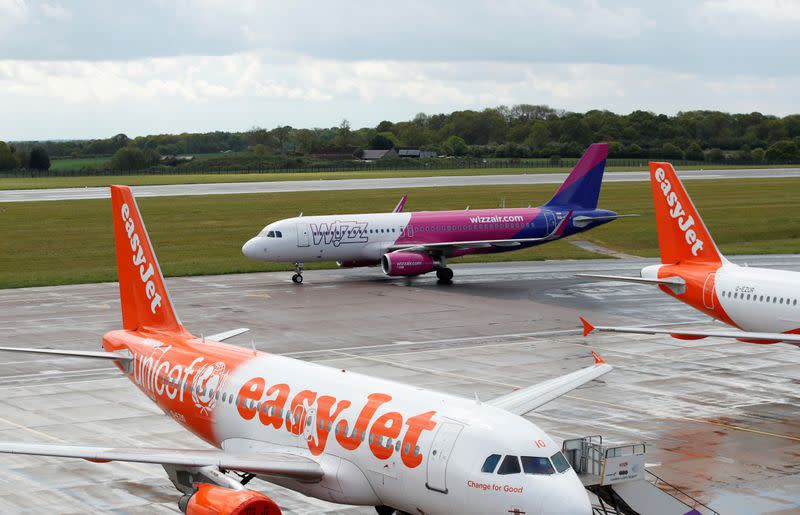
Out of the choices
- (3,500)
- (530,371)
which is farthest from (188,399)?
(530,371)

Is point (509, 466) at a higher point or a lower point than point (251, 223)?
higher

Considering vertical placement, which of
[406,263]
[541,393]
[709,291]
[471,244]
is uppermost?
[709,291]

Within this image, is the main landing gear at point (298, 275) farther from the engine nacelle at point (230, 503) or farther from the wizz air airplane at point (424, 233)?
the engine nacelle at point (230, 503)

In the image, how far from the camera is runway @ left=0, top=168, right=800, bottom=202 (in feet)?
511

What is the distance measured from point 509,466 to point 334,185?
15386cm

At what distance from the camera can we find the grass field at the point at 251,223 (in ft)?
265

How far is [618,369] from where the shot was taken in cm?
4366

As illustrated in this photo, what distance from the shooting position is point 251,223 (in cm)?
11094

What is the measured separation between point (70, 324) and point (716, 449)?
1323 inches

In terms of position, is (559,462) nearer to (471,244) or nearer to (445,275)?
(445,275)

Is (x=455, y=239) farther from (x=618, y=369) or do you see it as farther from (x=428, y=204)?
(x=428, y=204)

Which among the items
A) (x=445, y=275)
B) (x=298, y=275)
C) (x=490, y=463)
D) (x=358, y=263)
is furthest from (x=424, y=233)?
(x=490, y=463)

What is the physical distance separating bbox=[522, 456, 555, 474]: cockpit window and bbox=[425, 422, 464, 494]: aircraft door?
4.78 ft

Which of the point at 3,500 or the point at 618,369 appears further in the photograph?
the point at 618,369
